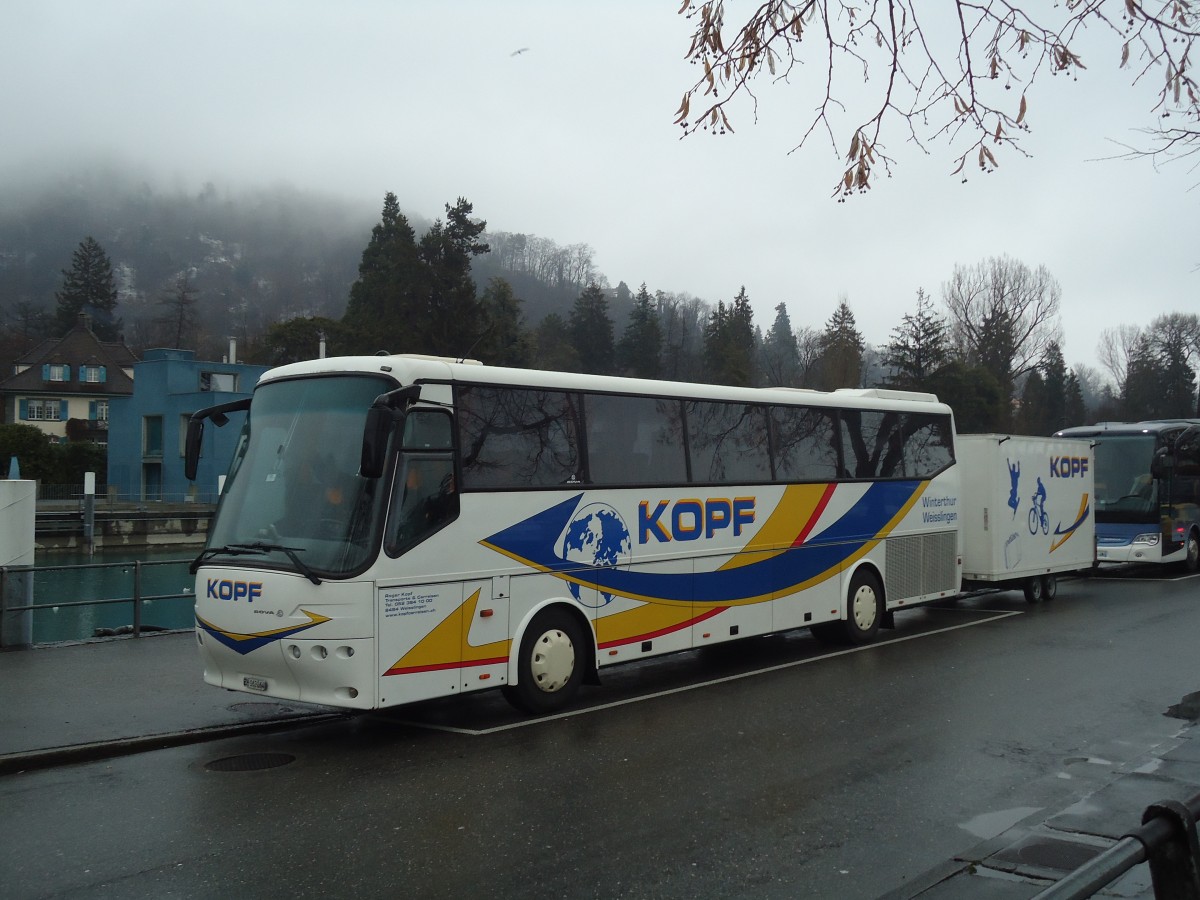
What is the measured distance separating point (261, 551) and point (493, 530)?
210 cm

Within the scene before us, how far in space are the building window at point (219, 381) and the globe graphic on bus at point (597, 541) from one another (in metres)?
55.1

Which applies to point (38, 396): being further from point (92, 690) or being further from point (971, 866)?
point (971, 866)

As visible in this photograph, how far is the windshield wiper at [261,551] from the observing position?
895 cm

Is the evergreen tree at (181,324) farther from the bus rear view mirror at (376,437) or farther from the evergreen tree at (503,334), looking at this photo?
the bus rear view mirror at (376,437)

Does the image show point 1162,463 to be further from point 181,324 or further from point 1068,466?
point 181,324

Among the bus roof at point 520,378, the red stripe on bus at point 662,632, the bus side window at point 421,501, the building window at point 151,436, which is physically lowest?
the red stripe on bus at point 662,632

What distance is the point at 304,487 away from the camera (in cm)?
942

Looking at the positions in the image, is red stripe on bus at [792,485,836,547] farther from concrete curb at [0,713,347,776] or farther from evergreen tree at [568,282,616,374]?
evergreen tree at [568,282,616,374]

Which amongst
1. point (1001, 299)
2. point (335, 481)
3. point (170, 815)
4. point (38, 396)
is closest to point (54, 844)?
point (170, 815)

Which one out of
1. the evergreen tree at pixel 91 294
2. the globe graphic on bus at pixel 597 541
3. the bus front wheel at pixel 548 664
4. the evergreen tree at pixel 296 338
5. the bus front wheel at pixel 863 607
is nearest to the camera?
the bus front wheel at pixel 548 664

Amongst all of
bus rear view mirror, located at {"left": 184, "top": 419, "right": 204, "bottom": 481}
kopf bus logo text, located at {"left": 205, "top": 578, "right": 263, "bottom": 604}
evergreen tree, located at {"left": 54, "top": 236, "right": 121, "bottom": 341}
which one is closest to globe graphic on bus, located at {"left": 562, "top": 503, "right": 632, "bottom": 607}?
kopf bus logo text, located at {"left": 205, "top": 578, "right": 263, "bottom": 604}

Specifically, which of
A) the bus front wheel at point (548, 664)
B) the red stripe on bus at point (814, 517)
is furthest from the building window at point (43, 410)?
the bus front wheel at point (548, 664)

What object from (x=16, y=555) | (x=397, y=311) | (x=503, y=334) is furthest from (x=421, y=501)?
(x=503, y=334)

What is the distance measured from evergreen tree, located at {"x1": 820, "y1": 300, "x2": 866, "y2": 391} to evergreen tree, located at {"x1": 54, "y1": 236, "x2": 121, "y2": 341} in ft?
256
